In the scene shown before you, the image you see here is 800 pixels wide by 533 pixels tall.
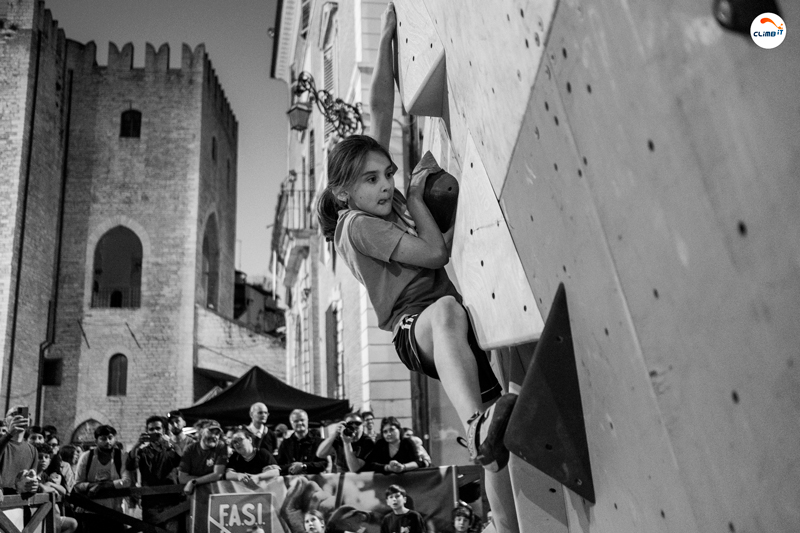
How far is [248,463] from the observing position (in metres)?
7.67

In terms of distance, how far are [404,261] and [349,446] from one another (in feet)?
19.1

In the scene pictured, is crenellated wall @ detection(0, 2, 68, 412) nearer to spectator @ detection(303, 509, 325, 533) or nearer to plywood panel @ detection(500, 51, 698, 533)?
spectator @ detection(303, 509, 325, 533)

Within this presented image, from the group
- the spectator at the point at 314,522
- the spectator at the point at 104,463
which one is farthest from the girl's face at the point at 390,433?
the spectator at the point at 104,463

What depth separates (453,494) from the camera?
7617 mm

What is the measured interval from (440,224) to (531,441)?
1005 millimetres

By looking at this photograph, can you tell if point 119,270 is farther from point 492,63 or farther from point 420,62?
point 492,63

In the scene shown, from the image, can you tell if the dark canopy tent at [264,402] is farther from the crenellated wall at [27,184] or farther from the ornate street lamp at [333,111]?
the crenellated wall at [27,184]

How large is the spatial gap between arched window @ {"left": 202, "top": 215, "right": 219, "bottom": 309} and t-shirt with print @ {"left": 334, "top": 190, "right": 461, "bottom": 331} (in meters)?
32.5

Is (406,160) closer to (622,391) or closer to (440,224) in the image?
(440,224)

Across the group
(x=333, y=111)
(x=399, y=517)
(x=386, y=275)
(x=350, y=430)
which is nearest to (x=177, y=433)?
(x=350, y=430)

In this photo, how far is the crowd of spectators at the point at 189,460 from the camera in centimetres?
757

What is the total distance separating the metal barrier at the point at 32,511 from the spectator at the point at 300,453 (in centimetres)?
228

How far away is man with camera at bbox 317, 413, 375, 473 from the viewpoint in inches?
305

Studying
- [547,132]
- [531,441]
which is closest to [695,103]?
[547,132]
